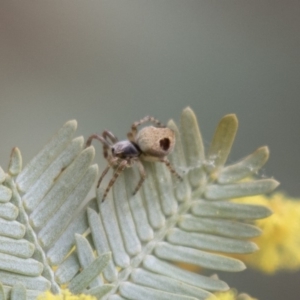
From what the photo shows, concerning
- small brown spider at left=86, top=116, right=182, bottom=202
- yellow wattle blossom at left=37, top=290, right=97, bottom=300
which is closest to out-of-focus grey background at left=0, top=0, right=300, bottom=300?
small brown spider at left=86, top=116, right=182, bottom=202

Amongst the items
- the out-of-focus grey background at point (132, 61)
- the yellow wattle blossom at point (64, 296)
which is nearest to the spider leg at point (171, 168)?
the yellow wattle blossom at point (64, 296)

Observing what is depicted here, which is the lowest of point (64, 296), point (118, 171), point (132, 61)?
point (64, 296)

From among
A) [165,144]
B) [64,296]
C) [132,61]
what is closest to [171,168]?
[165,144]

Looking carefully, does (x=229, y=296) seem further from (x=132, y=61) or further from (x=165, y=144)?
(x=132, y=61)

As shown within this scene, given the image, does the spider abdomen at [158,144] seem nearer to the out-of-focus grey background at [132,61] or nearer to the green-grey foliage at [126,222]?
the green-grey foliage at [126,222]

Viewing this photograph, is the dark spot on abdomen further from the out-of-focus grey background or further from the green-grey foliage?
the out-of-focus grey background

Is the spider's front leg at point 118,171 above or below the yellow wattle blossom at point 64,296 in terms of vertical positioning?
above
